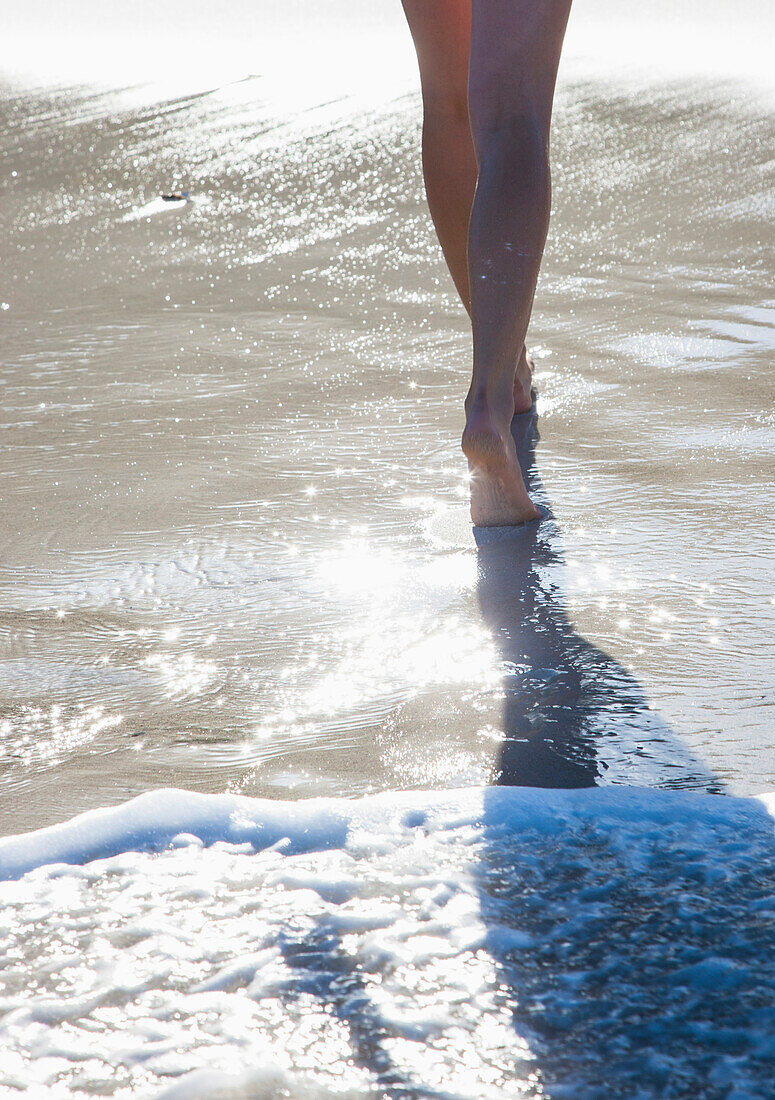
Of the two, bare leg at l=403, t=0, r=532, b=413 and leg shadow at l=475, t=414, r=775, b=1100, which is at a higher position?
bare leg at l=403, t=0, r=532, b=413

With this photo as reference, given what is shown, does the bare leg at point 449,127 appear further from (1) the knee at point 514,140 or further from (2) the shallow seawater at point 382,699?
(1) the knee at point 514,140

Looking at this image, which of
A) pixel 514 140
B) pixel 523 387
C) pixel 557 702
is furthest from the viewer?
pixel 523 387

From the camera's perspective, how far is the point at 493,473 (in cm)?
164

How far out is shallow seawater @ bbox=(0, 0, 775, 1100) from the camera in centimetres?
84

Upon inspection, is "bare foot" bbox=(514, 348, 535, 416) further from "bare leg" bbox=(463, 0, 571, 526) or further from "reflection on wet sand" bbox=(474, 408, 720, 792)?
"reflection on wet sand" bbox=(474, 408, 720, 792)

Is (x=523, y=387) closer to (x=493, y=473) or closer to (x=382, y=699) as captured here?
(x=493, y=473)

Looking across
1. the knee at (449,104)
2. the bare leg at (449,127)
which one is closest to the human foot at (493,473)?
the bare leg at (449,127)

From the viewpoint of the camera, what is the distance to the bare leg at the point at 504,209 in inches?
65.4

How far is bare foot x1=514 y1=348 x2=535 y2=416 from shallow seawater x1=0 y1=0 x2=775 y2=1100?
7 centimetres

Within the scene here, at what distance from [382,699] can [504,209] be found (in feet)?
2.78

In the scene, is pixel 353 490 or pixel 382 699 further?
Result: pixel 353 490

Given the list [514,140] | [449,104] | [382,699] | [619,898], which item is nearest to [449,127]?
[449,104]

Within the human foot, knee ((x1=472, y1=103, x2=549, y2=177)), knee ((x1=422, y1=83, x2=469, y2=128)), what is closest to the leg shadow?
the human foot

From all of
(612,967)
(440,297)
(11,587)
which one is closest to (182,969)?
(612,967)
